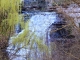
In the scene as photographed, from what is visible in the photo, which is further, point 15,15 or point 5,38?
point 15,15

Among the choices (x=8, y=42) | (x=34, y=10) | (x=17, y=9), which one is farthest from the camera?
(x=34, y=10)

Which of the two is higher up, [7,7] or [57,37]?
[7,7]

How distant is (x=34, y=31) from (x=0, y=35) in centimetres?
151

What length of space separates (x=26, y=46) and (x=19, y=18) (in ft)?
3.59

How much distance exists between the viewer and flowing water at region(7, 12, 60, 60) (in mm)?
9157

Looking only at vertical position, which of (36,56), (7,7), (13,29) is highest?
(7,7)

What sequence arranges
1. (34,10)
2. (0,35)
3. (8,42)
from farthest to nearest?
(34,10)
(8,42)
(0,35)

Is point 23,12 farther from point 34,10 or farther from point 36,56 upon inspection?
point 36,56

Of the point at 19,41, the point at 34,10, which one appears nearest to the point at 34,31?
the point at 19,41

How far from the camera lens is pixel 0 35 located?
868cm

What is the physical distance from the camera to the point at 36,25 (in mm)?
10992

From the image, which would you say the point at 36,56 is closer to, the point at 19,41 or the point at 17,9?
the point at 19,41

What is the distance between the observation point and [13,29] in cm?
957

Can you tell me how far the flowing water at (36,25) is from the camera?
9.16m
